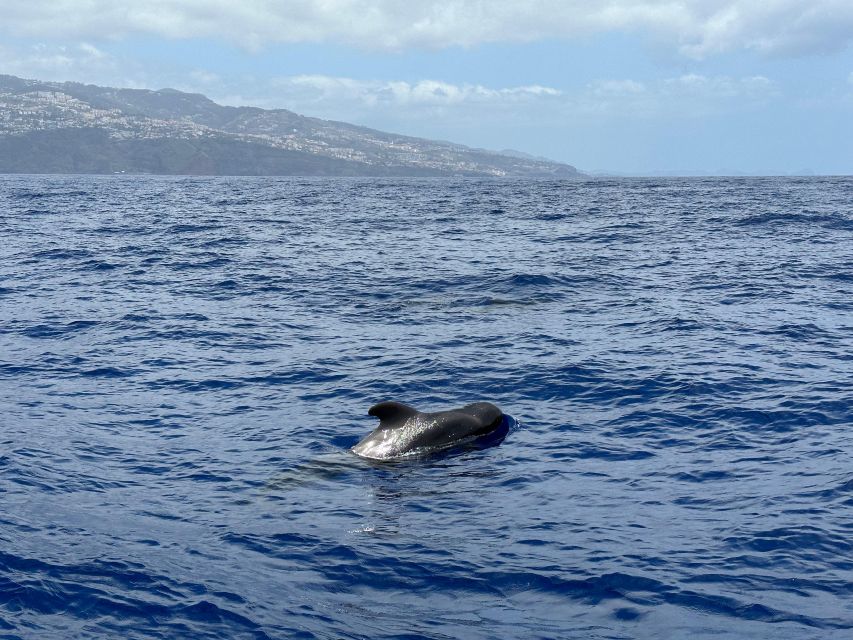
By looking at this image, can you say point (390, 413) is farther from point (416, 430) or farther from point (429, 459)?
point (429, 459)

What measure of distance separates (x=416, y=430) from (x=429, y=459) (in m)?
0.82

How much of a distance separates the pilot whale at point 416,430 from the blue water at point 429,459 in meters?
0.60

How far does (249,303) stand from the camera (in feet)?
112

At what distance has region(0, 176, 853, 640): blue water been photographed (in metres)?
11.4

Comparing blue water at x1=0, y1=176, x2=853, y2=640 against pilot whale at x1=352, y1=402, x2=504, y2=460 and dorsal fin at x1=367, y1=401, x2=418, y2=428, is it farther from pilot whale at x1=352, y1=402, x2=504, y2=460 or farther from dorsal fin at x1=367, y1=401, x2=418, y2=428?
dorsal fin at x1=367, y1=401, x2=418, y2=428

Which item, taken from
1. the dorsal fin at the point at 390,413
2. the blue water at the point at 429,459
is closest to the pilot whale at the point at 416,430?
the dorsal fin at the point at 390,413

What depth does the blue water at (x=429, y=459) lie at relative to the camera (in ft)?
37.6

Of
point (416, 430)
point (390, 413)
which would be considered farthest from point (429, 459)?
point (390, 413)

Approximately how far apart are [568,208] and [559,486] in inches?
2800

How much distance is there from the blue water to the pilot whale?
0.60 m

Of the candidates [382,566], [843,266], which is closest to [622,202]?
[843,266]

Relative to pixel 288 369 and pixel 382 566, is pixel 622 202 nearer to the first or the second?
pixel 288 369

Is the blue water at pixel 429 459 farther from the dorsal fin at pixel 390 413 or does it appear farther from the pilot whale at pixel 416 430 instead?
the dorsal fin at pixel 390 413

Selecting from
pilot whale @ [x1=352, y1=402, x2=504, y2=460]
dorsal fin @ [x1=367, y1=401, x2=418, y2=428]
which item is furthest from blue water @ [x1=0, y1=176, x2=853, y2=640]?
dorsal fin @ [x1=367, y1=401, x2=418, y2=428]
